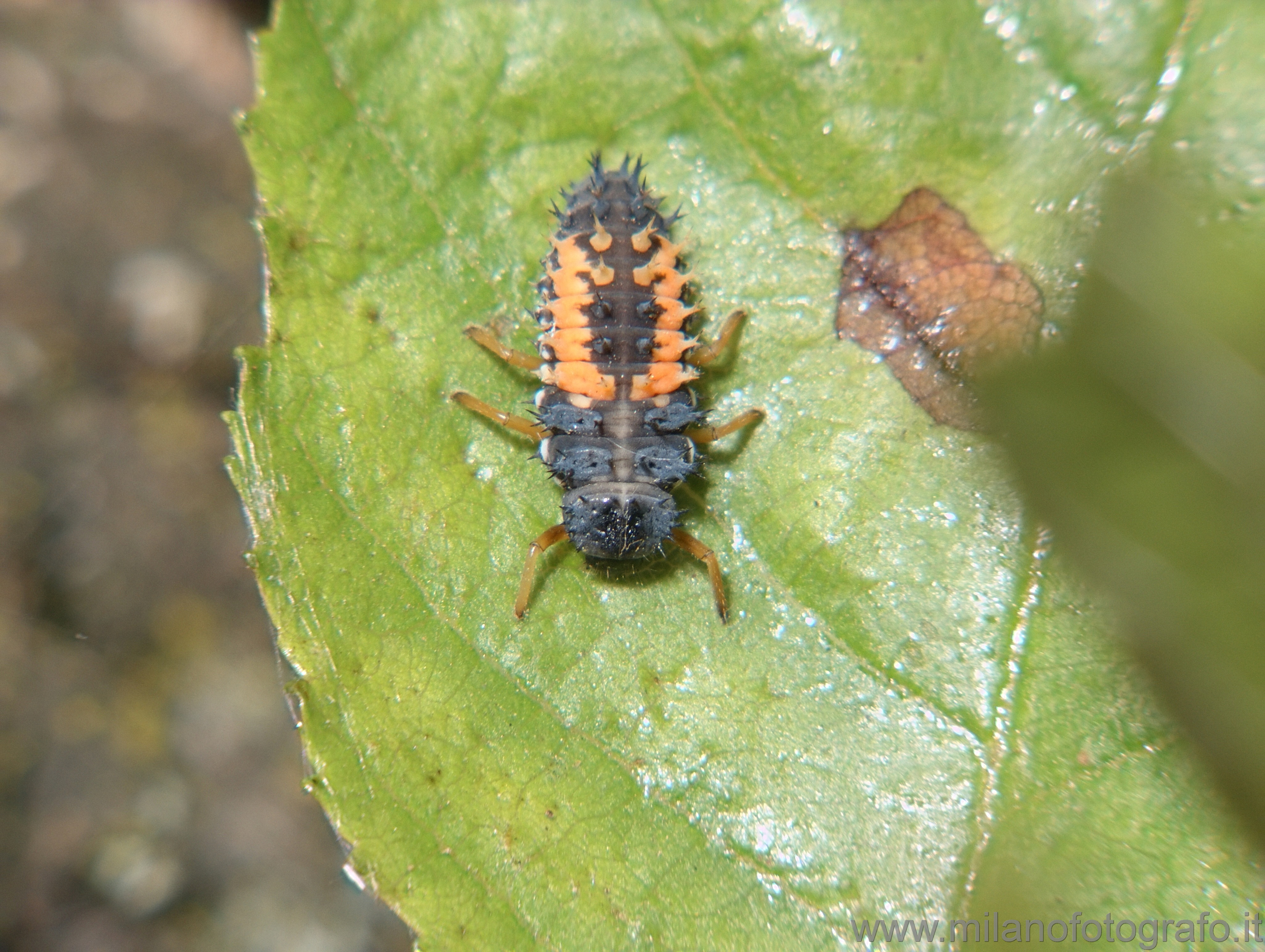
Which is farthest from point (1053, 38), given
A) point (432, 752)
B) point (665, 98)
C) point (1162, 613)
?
point (432, 752)

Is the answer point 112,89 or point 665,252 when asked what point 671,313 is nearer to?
point 665,252

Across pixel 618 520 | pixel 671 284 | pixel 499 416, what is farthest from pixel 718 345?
pixel 499 416

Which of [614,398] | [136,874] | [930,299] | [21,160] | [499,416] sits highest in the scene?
[930,299]

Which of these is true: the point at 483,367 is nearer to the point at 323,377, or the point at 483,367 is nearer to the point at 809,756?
the point at 323,377

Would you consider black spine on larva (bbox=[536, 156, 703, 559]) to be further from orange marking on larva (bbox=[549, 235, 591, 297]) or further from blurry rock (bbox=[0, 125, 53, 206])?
blurry rock (bbox=[0, 125, 53, 206])

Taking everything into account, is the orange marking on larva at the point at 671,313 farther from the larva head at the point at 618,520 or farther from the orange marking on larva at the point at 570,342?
the larva head at the point at 618,520

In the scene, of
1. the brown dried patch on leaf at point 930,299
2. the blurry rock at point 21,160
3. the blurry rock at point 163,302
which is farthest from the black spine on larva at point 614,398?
the blurry rock at point 21,160

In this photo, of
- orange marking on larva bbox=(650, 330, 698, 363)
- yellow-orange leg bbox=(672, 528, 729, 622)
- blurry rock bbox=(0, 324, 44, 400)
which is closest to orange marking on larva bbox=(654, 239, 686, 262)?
orange marking on larva bbox=(650, 330, 698, 363)
